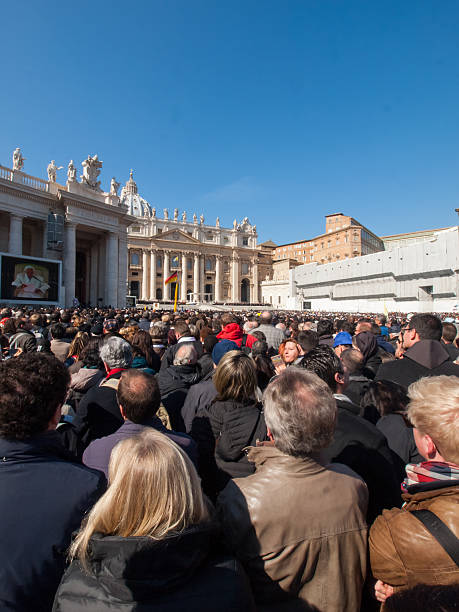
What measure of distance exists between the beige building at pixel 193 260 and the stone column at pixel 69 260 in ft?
129

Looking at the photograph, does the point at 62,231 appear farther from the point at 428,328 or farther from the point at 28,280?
the point at 428,328

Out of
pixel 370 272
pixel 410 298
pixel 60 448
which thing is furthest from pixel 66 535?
pixel 370 272

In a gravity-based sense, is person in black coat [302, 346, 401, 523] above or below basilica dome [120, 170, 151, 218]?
below

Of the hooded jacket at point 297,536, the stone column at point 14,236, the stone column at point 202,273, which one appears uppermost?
the stone column at point 202,273

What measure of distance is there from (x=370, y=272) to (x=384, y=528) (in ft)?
128

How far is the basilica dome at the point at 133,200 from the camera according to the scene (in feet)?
288

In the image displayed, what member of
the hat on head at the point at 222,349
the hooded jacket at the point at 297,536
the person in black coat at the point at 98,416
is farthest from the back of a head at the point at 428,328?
the person in black coat at the point at 98,416

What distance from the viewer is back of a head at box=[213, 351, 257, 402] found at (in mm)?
2531

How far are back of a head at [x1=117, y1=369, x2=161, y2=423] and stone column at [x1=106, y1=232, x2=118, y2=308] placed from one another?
25.4 m

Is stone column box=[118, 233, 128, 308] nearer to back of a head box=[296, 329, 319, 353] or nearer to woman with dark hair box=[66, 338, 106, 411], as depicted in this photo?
woman with dark hair box=[66, 338, 106, 411]

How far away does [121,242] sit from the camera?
2859 centimetres

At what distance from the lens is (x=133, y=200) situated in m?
89.5

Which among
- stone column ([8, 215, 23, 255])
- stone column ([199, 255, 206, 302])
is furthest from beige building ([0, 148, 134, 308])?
stone column ([199, 255, 206, 302])

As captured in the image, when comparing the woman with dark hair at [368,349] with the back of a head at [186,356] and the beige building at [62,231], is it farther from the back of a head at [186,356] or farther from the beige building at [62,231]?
the beige building at [62,231]
